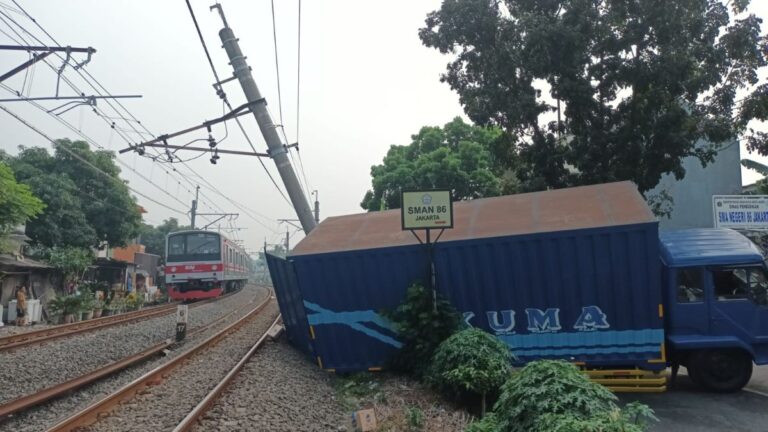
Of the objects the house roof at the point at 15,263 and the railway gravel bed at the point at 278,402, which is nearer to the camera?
the railway gravel bed at the point at 278,402

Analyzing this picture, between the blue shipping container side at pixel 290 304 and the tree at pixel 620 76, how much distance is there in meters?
6.92

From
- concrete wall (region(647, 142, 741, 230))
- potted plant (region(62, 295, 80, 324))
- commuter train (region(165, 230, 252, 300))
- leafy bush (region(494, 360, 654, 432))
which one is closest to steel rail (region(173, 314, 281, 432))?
leafy bush (region(494, 360, 654, 432))

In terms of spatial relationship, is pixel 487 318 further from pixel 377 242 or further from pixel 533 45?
pixel 533 45

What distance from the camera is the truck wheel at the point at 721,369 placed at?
27.1 ft

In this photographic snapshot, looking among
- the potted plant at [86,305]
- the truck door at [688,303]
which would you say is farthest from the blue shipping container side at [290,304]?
the potted plant at [86,305]

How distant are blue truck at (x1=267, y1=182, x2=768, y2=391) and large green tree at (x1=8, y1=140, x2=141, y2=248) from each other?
20.9 metres

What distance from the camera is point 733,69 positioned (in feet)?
43.7

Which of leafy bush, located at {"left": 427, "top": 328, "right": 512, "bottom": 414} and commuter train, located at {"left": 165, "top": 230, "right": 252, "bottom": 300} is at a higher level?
commuter train, located at {"left": 165, "top": 230, "right": 252, "bottom": 300}

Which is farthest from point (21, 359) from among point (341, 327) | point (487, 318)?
point (487, 318)

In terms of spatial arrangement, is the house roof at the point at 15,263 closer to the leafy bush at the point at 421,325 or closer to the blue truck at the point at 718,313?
the leafy bush at the point at 421,325

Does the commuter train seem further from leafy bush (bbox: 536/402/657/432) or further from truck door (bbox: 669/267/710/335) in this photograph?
leafy bush (bbox: 536/402/657/432)

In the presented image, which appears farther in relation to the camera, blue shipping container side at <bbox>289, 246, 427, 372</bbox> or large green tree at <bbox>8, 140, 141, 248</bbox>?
large green tree at <bbox>8, 140, 141, 248</bbox>

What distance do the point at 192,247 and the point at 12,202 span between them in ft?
29.8

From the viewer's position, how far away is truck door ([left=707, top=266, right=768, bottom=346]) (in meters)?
8.15
